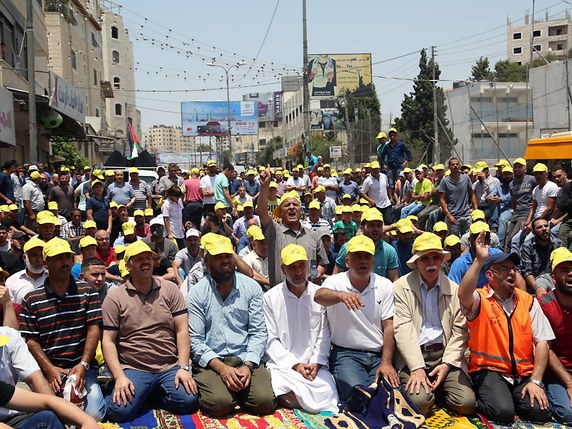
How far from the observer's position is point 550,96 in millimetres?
41844

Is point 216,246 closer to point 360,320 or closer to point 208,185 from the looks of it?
point 360,320

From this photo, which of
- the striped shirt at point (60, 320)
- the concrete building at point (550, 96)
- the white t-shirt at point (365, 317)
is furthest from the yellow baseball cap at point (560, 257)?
the concrete building at point (550, 96)

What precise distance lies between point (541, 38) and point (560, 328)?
106 meters

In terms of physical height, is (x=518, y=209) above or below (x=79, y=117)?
below

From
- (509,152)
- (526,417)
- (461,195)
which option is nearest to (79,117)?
(461,195)

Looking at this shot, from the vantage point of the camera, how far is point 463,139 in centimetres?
5388

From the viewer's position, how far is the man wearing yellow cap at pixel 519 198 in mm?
11352

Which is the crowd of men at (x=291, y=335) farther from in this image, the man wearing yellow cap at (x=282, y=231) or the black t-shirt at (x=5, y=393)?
the black t-shirt at (x=5, y=393)

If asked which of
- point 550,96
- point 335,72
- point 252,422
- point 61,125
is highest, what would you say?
point 335,72

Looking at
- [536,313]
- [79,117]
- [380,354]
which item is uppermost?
[79,117]

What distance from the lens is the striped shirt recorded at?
5.26 m

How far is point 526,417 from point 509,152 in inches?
1831

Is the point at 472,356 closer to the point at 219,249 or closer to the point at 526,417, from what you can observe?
the point at 526,417

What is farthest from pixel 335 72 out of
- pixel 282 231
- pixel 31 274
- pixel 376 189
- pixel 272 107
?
pixel 272 107
